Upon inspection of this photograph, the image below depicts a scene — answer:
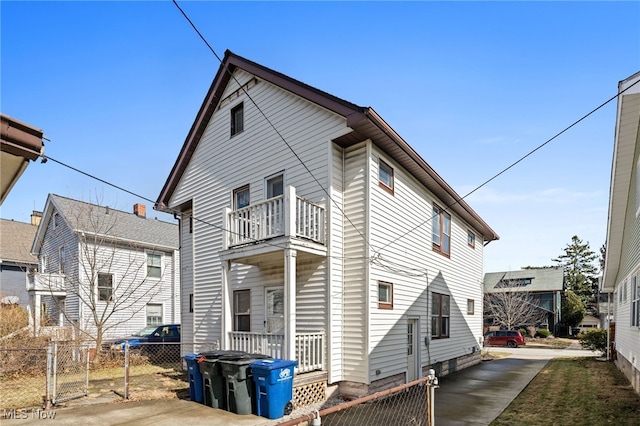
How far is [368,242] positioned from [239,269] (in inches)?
173

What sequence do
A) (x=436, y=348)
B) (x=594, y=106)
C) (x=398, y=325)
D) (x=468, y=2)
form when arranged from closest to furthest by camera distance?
1. (x=594, y=106)
2. (x=468, y=2)
3. (x=398, y=325)
4. (x=436, y=348)

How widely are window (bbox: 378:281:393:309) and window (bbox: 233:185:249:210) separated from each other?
4819 mm

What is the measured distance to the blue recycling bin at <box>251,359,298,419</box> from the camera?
8133 mm

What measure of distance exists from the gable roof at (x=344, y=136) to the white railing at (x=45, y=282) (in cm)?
1074

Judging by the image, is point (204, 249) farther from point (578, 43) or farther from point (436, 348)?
point (578, 43)

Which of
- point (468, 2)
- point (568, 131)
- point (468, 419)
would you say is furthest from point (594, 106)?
point (468, 419)

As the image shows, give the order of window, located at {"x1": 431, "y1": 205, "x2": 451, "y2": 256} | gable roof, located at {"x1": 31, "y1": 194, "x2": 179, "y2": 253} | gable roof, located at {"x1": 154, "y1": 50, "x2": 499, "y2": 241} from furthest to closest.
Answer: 1. gable roof, located at {"x1": 31, "y1": 194, "x2": 179, "y2": 253}
2. window, located at {"x1": 431, "y1": 205, "x2": 451, "y2": 256}
3. gable roof, located at {"x1": 154, "y1": 50, "x2": 499, "y2": 241}

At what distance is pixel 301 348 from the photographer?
9773mm

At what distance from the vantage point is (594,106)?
7258 millimetres

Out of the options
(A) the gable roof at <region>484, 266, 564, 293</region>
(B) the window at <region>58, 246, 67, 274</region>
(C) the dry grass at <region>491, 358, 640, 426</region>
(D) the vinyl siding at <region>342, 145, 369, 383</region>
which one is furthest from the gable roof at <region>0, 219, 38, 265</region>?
(A) the gable roof at <region>484, 266, 564, 293</region>

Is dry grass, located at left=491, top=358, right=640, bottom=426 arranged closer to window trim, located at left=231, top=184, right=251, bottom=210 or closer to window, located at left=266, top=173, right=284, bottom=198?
window, located at left=266, top=173, right=284, bottom=198

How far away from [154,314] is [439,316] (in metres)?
17.1

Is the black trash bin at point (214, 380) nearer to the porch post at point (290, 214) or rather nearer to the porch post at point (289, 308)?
the porch post at point (289, 308)

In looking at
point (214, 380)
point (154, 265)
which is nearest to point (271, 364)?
point (214, 380)
